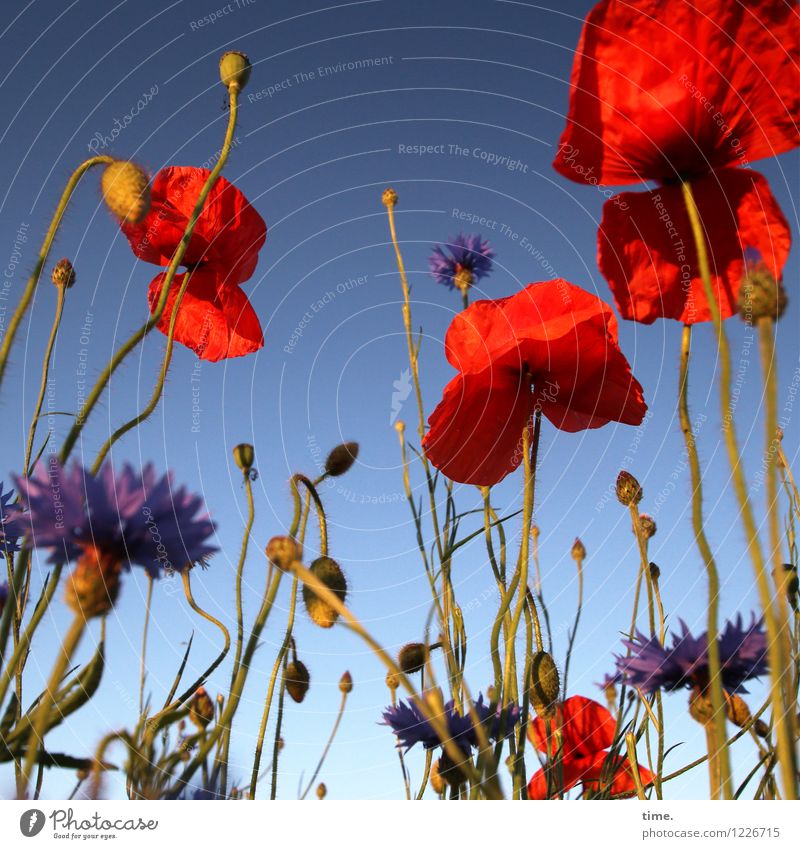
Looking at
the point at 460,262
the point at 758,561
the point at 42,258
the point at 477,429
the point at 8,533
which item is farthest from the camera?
the point at 460,262

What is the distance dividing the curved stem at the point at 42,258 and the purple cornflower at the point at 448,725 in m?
0.44

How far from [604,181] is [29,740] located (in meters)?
0.53

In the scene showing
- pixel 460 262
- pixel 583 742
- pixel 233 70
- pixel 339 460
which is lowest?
pixel 583 742

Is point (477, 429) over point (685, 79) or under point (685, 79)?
under

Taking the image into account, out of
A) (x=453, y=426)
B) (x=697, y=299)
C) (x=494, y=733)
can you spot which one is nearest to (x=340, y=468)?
(x=453, y=426)

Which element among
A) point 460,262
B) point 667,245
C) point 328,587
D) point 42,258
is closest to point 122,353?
point 42,258

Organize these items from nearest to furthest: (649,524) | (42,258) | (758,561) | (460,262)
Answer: (758,561), (42,258), (649,524), (460,262)

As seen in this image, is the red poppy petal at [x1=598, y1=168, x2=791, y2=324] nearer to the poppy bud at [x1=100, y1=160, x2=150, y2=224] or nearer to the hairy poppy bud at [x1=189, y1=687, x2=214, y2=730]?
the poppy bud at [x1=100, y1=160, x2=150, y2=224]

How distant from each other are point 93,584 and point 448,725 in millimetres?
410

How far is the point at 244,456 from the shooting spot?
2.49 ft

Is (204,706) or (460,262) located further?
(460,262)

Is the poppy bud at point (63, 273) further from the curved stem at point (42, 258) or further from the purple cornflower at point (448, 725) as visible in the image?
the purple cornflower at point (448, 725)

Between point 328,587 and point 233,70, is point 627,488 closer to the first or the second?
point 328,587

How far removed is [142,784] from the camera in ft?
1.70
